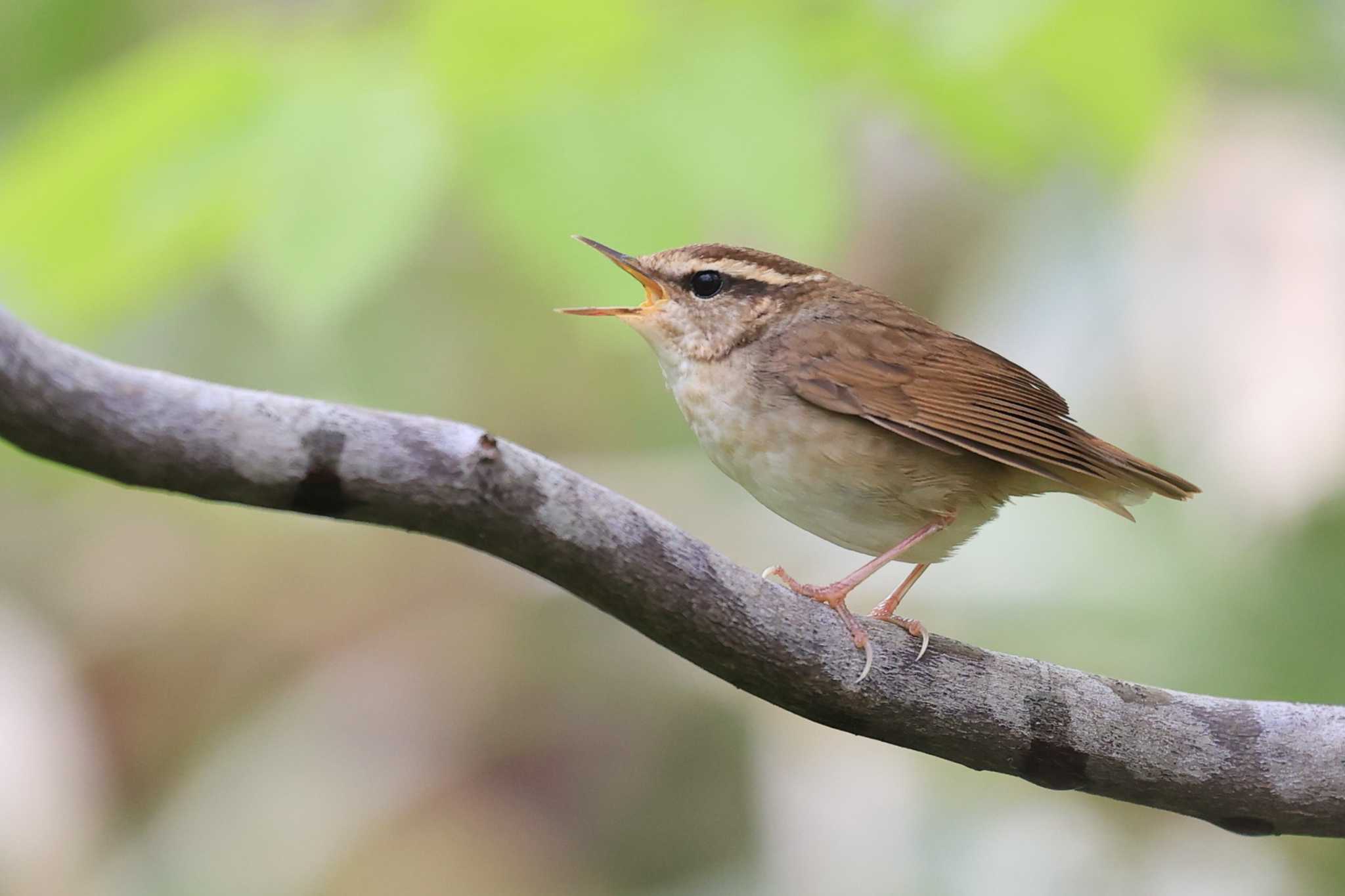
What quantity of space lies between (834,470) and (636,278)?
0.70 meters

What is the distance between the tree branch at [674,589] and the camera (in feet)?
4.84

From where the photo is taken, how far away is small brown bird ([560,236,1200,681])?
2.70m

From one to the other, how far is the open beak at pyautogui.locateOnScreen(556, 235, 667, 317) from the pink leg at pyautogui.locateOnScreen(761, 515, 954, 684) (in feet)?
2.23

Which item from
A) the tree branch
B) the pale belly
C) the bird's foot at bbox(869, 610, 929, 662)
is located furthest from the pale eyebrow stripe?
the tree branch

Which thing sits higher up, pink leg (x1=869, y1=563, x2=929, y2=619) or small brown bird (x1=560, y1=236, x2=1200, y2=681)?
small brown bird (x1=560, y1=236, x2=1200, y2=681)

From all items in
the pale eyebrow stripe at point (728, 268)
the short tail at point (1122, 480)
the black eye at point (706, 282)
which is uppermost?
the pale eyebrow stripe at point (728, 268)

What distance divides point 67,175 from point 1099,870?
372 cm

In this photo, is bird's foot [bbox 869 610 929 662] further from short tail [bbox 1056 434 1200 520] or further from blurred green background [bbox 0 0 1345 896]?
blurred green background [bbox 0 0 1345 896]

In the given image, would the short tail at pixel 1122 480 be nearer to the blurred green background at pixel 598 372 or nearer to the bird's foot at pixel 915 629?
the bird's foot at pixel 915 629

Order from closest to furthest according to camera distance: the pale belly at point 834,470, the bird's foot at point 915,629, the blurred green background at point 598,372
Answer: the bird's foot at point 915,629, the pale belly at point 834,470, the blurred green background at point 598,372

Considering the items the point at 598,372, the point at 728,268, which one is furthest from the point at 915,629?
the point at 598,372

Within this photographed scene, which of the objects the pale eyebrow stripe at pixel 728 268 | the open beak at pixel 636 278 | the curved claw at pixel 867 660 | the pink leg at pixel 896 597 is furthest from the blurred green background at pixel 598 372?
the curved claw at pixel 867 660

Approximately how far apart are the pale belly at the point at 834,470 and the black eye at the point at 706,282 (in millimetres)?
314

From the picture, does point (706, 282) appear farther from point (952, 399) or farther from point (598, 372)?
point (598, 372)
